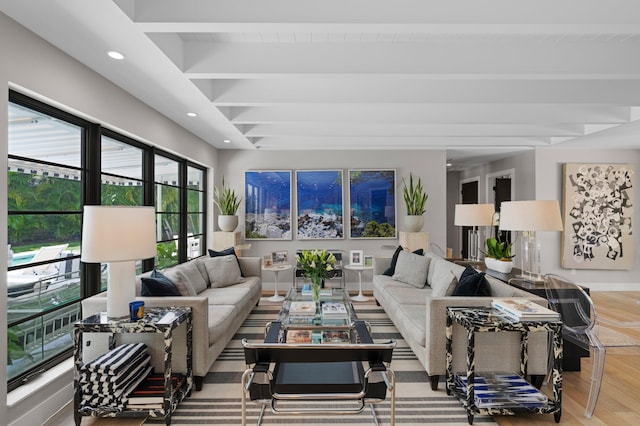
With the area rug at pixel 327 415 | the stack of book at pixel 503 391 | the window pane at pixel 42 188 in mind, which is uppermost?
the window pane at pixel 42 188

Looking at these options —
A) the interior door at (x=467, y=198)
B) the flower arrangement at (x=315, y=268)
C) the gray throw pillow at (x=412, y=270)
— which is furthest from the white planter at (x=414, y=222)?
the interior door at (x=467, y=198)

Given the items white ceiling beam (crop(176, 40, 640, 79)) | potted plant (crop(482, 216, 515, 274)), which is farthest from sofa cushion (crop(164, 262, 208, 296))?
potted plant (crop(482, 216, 515, 274))

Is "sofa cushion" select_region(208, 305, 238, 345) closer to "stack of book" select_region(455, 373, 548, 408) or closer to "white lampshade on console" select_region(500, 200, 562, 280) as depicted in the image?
"stack of book" select_region(455, 373, 548, 408)

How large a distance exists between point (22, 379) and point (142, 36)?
90.6 inches

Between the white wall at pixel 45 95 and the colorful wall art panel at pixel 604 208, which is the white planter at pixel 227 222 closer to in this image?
the white wall at pixel 45 95

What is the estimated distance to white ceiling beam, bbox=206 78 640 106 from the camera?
10.6 feet

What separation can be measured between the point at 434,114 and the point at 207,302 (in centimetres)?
322

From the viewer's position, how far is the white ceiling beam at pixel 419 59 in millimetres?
2568

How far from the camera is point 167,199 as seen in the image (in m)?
4.34

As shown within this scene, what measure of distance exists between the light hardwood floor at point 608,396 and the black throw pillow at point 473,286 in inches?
33.6

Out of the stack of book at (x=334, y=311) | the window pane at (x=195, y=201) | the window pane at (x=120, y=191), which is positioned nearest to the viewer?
the stack of book at (x=334, y=311)

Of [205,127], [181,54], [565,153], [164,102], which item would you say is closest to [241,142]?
[205,127]

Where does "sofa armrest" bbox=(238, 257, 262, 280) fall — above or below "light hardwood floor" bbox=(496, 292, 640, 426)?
above

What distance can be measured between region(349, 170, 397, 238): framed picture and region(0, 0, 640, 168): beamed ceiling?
4.71 ft
